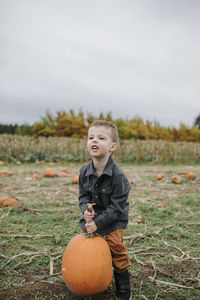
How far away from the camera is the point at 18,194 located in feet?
18.8

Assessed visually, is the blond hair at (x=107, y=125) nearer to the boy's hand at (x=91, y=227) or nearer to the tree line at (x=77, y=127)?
the boy's hand at (x=91, y=227)

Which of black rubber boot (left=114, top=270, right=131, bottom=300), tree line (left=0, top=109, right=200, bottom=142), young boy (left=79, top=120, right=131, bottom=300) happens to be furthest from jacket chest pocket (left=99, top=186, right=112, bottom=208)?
tree line (left=0, top=109, right=200, bottom=142)

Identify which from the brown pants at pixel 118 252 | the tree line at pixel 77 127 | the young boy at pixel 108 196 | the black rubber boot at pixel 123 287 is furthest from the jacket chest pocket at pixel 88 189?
the tree line at pixel 77 127

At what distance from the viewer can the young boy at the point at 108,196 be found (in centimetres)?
216

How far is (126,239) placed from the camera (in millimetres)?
3246

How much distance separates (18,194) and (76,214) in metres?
1.99

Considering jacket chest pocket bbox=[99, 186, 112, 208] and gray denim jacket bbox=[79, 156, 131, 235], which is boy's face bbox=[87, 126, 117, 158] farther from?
jacket chest pocket bbox=[99, 186, 112, 208]

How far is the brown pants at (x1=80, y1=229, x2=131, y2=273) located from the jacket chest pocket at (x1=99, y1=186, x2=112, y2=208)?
0.24 metres

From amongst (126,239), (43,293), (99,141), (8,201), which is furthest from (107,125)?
(8,201)

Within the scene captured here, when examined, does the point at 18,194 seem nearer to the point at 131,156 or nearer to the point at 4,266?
the point at 4,266

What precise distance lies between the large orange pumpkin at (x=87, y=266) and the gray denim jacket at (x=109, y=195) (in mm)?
168

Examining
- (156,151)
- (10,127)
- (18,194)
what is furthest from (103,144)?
(10,127)

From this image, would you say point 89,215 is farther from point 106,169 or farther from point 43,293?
point 43,293

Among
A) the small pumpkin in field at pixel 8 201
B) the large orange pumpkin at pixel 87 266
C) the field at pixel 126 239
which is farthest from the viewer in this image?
the small pumpkin in field at pixel 8 201
